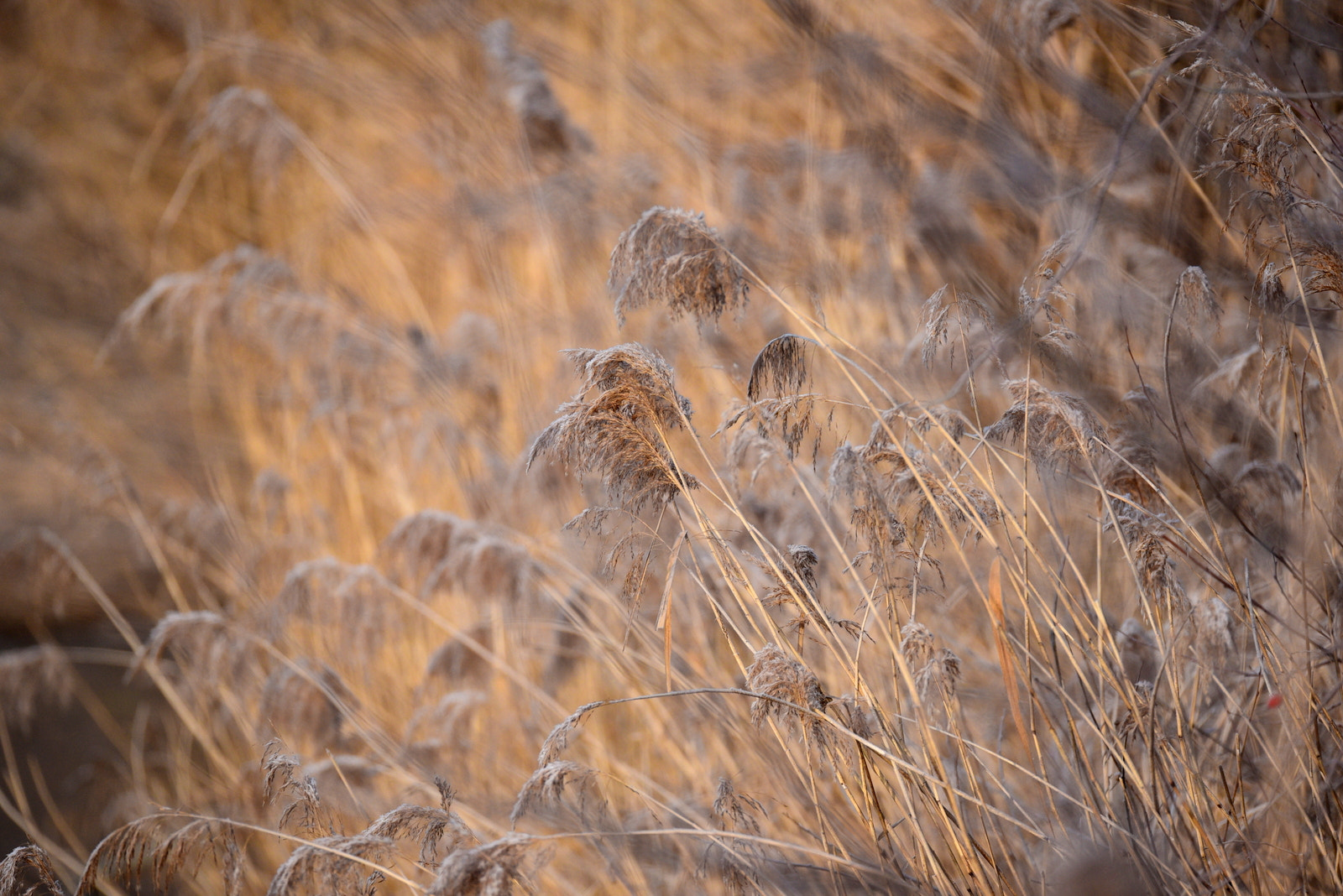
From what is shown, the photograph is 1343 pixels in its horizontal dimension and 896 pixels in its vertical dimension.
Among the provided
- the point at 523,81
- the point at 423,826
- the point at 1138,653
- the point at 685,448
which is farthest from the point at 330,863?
the point at 523,81

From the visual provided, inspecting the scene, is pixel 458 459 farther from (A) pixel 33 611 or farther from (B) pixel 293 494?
(A) pixel 33 611

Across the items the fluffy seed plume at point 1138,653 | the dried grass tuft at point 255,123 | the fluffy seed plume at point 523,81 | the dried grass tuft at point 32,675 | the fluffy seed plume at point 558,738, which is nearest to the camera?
the fluffy seed plume at point 558,738

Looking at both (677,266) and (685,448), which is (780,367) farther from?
(685,448)

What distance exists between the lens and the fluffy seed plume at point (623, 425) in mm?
911

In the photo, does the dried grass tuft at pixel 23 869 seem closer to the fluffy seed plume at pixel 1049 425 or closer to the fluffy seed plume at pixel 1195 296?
the fluffy seed plume at pixel 1049 425

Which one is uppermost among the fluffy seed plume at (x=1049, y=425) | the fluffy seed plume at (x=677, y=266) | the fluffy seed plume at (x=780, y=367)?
the fluffy seed plume at (x=677, y=266)

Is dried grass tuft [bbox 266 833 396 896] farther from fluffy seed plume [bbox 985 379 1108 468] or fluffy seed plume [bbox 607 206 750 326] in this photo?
fluffy seed plume [bbox 985 379 1108 468]

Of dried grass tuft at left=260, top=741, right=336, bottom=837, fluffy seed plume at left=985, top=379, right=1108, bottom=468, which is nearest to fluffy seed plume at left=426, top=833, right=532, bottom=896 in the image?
dried grass tuft at left=260, top=741, right=336, bottom=837

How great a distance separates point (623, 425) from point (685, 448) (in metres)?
0.57

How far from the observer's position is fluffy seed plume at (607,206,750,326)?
38.2 inches

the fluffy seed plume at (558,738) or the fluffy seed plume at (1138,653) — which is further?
the fluffy seed plume at (1138,653)

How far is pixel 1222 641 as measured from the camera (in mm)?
912

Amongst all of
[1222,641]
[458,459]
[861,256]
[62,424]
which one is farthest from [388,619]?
[1222,641]

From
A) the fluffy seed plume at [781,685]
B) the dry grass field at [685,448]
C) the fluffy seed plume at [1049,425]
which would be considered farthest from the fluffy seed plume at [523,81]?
the fluffy seed plume at [781,685]
